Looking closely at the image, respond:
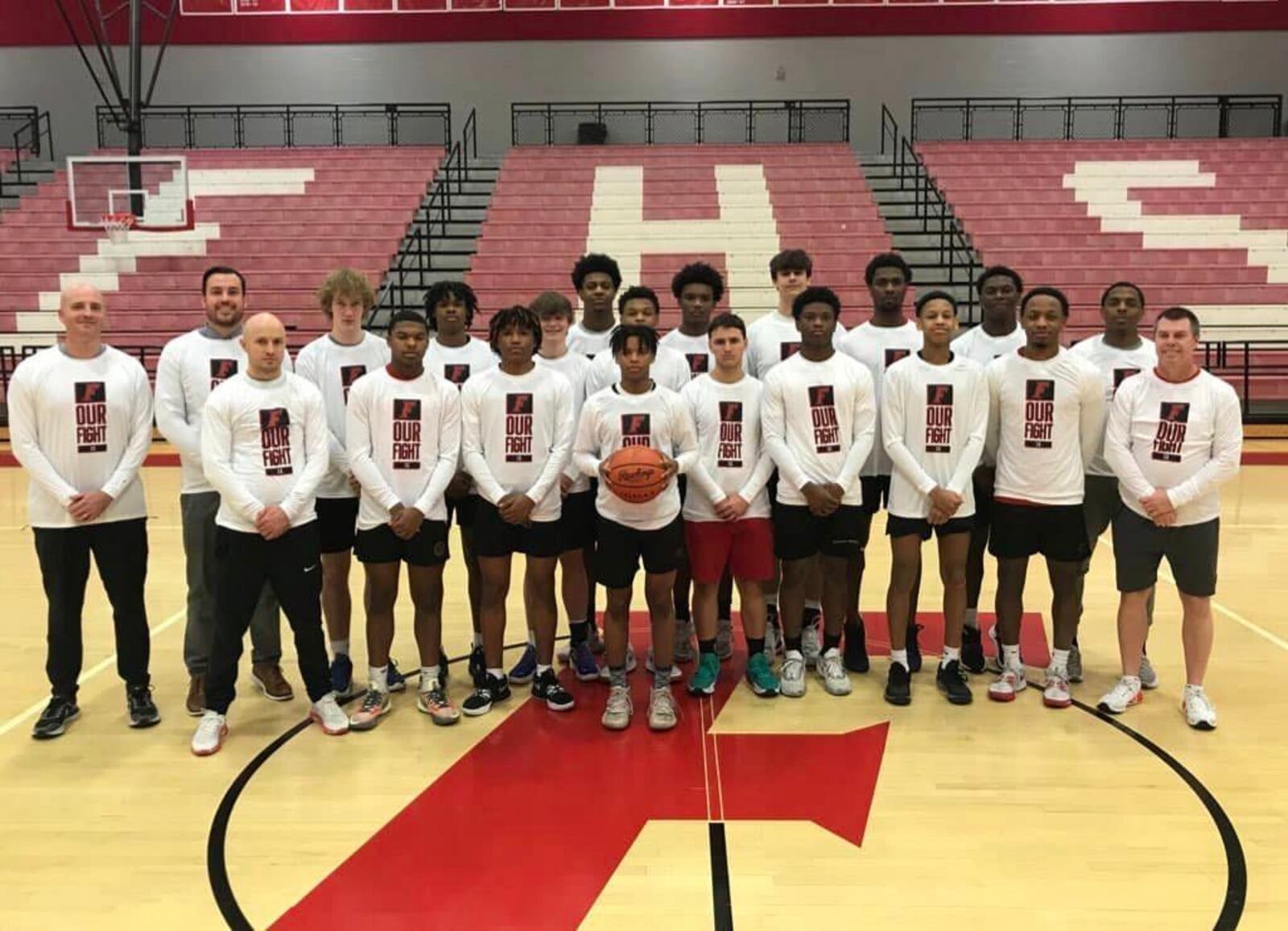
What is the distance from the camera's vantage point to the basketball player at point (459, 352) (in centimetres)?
423

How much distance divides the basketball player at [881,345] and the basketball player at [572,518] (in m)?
1.16

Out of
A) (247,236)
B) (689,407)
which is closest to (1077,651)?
(689,407)

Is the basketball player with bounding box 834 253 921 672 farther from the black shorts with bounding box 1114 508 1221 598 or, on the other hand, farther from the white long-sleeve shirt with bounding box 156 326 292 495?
the white long-sleeve shirt with bounding box 156 326 292 495

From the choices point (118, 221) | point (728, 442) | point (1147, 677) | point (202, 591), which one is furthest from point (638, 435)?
point (118, 221)

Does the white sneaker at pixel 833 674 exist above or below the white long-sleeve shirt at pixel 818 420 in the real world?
below

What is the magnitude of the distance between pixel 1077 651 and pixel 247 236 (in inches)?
489

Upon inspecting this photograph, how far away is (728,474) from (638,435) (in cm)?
44

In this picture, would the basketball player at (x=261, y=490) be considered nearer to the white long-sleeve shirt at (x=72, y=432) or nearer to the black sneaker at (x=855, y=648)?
the white long-sleeve shirt at (x=72, y=432)

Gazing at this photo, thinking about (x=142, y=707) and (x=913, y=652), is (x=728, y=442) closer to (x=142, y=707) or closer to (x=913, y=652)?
(x=913, y=652)

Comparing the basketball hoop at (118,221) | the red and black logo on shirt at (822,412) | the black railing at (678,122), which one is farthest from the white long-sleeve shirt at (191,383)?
the black railing at (678,122)

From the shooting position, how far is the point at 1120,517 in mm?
4066

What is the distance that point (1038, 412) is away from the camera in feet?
13.1

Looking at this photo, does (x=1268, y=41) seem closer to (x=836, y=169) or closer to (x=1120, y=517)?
(x=836, y=169)

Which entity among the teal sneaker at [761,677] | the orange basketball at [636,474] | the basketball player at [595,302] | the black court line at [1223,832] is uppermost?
the basketball player at [595,302]
